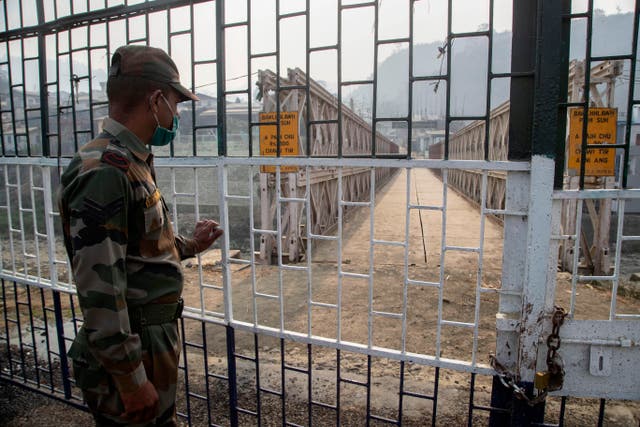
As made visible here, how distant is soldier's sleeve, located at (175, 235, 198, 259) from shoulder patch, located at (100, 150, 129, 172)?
28.8 inches

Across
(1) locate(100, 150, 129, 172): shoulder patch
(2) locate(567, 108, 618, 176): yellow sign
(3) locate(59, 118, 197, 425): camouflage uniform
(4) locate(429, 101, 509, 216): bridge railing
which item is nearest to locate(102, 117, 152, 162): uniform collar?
(3) locate(59, 118, 197, 425): camouflage uniform

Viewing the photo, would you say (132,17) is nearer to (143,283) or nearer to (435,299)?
(143,283)

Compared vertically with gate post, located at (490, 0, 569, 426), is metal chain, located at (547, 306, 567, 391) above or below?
below

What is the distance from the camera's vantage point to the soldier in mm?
1589

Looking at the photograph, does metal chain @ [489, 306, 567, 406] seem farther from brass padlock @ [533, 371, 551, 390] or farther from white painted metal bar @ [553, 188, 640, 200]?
white painted metal bar @ [553, 188, 640, 200]

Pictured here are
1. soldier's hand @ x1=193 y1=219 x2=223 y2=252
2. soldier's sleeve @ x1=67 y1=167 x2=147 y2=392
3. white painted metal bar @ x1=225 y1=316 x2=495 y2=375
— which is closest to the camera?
soldier's sleeve @ x1=67 y1=167 x2=147 y2=392

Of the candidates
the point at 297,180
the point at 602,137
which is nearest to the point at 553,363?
the point at 602,137

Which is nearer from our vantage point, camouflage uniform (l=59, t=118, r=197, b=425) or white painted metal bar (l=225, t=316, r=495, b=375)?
camouflage uniform (l=59, t=118, r=197, b=425)

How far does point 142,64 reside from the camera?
5.94 ft

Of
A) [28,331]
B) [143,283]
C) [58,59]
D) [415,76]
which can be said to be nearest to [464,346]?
[415,76]

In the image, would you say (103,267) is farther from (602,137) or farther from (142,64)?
(602,137)

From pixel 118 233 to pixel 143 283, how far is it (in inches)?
12.2

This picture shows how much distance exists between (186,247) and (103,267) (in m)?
0.77

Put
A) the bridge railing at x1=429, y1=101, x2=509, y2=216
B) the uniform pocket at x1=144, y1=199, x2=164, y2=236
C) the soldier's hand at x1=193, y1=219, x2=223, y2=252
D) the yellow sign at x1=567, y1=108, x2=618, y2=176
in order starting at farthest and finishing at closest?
the bridge railing at x1=429, y1=101, x2=509, y2=216
the soldier's hand at x1=193, y1=219, x2=223, y2=252
the yellow sign at x1=567, y1=108, x2=618, y2=176
the uniform pocket at x1=144, y1=199, x2=164, y2=236
